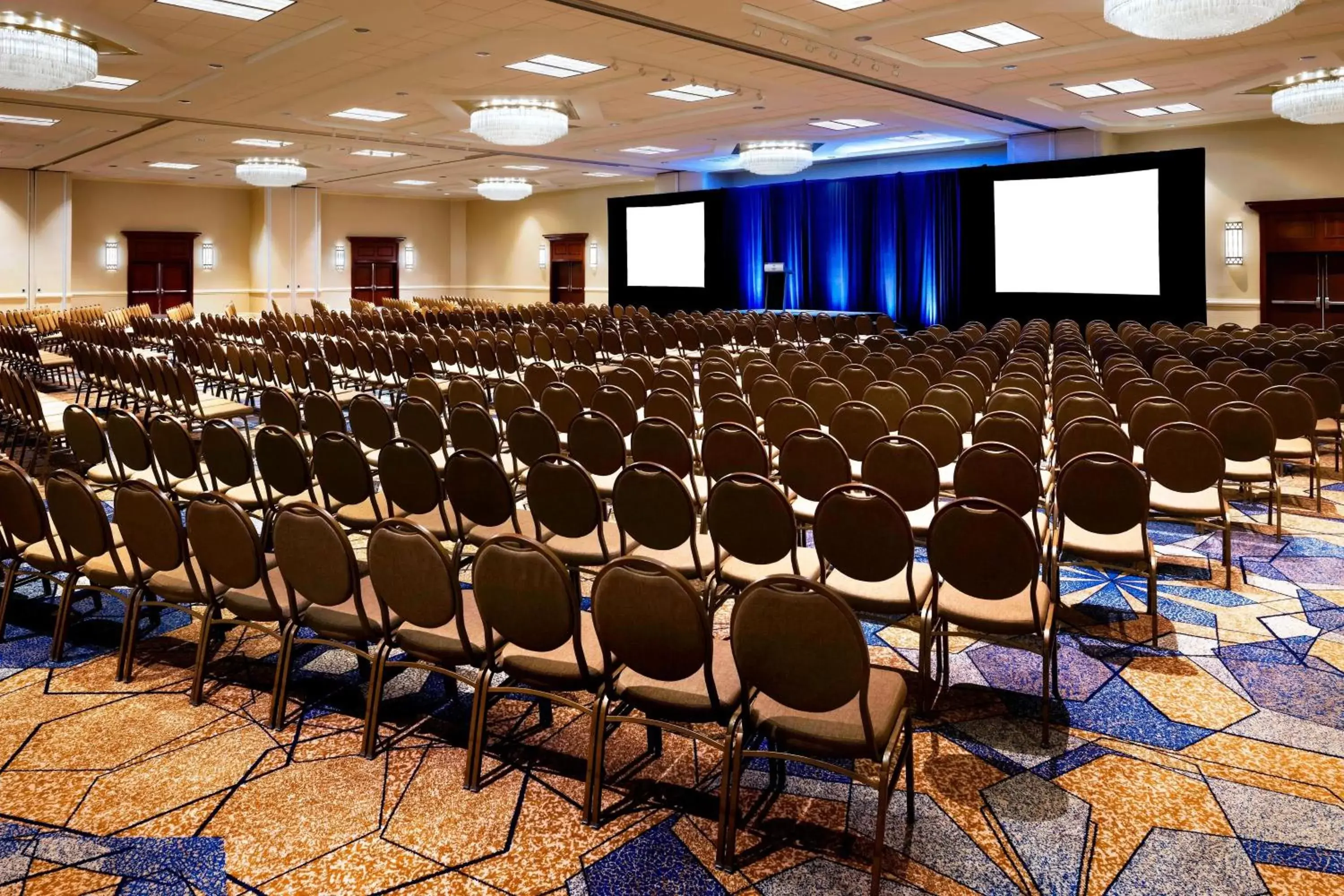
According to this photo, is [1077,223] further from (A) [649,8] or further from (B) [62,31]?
(B) [62,31]

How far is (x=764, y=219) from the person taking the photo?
22312 millimetres

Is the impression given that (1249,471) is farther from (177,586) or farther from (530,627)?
(177,586)

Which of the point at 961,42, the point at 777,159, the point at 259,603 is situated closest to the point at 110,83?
the point at 777,159

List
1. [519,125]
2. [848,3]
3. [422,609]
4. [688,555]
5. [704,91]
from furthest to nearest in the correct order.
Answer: [704,91], [519,125], [848,3], [688,555], [422,609]

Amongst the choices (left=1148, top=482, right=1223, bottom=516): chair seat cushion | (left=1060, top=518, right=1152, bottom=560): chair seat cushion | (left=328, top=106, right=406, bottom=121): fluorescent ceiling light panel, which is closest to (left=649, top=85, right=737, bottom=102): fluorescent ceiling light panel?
(left=328, top=106, right=406, bottom=121): fluorescent ceiling light panel

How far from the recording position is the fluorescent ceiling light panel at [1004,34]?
32.0 feet

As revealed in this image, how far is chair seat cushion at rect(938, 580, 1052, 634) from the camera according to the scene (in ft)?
11.3

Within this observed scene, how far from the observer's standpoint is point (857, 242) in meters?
20.9

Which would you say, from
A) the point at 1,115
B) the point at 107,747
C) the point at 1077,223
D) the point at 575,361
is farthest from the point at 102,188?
the point at 107,747

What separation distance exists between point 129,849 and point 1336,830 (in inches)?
143

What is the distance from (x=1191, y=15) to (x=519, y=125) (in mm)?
7915

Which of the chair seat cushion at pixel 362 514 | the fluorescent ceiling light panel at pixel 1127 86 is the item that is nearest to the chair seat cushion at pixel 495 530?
the chair seat cushion at pixel 362 514

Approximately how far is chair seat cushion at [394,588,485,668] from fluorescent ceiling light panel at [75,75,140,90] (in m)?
11.3

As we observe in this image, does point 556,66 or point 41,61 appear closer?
point 41,61
